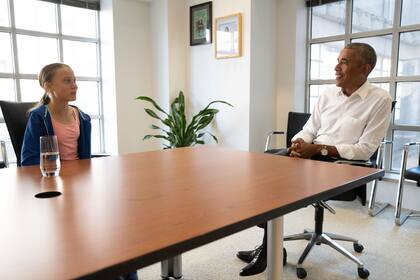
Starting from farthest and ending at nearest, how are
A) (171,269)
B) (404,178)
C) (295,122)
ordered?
1. (295,122)
2. (404,178)
3. (171,269)

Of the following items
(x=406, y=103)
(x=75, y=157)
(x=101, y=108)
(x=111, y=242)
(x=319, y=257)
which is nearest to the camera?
(x=111, y=242)

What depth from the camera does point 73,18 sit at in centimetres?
421

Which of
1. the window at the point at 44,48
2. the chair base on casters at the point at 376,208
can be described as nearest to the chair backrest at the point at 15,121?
the window at the point at 44,48

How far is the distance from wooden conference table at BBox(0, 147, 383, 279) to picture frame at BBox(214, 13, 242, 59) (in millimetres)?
2336

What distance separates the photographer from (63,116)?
1.93 metres

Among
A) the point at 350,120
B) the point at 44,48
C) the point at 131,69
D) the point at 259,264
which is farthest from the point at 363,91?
the point at 44,48

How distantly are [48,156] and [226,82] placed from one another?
281 centimetres

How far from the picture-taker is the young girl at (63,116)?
1810 mm

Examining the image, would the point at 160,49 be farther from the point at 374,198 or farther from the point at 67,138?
the point at 374,198

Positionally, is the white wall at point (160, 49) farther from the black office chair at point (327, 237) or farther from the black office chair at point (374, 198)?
the black office chair at point (374, 198)

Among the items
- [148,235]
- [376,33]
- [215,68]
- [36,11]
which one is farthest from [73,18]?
[148,235]

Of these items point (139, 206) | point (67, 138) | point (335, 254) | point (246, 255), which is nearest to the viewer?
point (139, 206)

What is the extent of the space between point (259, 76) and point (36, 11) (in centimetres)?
263

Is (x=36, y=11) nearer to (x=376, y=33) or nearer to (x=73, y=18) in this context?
(x=73, y=18)
